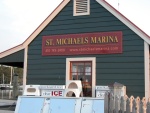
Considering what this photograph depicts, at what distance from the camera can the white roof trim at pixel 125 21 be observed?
43.9ft

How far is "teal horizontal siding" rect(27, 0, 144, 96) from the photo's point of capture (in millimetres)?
13523

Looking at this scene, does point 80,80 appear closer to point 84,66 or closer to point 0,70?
point 84,66

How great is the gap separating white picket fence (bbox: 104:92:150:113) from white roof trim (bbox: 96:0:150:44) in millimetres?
4548

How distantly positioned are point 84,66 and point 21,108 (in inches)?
201

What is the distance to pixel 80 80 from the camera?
14.4 meters

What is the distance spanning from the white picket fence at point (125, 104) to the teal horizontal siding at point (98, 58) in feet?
13.3

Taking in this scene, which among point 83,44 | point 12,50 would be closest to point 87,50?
point 83,44

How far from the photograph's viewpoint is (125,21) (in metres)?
13.8

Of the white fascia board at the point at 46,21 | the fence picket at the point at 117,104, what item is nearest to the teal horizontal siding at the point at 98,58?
the white fascia board at the point at 46,21

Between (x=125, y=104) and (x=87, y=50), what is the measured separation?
18.0 ft

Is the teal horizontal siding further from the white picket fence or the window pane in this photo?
the white picket fence

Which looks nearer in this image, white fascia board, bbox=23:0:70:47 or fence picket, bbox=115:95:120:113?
fence picket, bbox=115:95:120:113

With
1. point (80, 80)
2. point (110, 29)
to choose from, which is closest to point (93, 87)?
point (80, 80)

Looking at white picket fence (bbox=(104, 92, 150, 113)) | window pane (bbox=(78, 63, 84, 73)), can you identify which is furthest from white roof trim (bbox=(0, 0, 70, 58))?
white picket fence (bbox=(104, 92, 150, 113))
